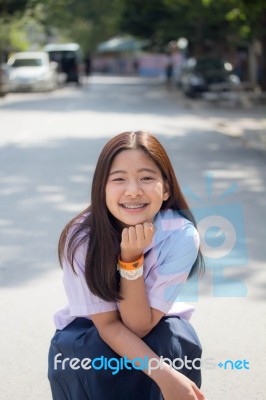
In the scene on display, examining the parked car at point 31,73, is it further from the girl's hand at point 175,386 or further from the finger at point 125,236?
the girl's hand at point 175,386

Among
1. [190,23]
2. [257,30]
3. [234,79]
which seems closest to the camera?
[257,30]

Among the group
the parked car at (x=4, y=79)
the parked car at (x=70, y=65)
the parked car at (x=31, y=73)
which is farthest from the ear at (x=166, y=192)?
the parked car at (x=70, y=65)

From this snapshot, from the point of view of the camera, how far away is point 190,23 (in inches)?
1877

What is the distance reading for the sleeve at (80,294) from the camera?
317 centimetres

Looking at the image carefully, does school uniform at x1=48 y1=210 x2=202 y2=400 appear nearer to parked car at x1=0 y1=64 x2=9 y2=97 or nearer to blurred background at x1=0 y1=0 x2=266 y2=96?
blurred background at x1=0 y1=0 x2=266 y2=96

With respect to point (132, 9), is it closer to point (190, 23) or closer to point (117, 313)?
point (190, 23)

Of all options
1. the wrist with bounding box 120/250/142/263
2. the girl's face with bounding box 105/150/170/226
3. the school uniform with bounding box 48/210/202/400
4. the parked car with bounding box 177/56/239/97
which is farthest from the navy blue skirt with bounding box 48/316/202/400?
the parked car with bounding box 177/56/239/97

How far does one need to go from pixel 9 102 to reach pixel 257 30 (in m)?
9.07

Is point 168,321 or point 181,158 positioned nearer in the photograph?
point 168,321

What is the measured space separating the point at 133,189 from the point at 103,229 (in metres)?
0.18

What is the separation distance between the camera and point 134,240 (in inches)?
120

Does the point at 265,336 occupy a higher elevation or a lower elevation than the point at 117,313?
lower

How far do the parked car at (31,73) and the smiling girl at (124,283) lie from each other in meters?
35.8

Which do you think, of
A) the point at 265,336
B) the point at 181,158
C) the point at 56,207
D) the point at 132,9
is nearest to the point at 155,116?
the point at 181,158
